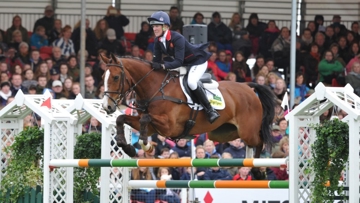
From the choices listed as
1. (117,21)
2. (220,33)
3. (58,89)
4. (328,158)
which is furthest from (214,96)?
(117,21)

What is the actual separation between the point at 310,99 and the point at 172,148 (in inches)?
205

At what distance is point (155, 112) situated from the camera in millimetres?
10250

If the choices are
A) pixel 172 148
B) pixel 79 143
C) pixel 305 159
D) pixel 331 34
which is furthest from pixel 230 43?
pixel 305 159

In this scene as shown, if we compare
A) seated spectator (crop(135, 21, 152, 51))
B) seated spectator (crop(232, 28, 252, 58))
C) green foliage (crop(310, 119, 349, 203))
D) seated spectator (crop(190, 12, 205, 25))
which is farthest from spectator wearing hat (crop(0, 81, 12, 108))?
green foliage (crop(310, 119, 349, 203))

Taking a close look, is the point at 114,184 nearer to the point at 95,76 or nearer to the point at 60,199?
the point at 60,199

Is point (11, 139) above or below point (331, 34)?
Result: below

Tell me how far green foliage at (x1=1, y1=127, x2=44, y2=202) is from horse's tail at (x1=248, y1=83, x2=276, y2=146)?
2752 millimetres

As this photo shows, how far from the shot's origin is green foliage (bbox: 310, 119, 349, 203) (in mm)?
8828

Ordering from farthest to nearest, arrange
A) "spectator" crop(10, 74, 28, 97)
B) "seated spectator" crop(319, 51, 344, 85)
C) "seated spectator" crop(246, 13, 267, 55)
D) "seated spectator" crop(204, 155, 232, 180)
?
"seated spectator" crop(246, 13, 267, 55), "seated spectator" crop(319, 51, 344, 85), "spectator" crop(10, 74, 28, 97), "seated spectator" crop(204, 155, 232, 180)

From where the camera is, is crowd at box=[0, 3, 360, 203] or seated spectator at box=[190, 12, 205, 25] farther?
seated spectator at box=[190, 12, 205, 25]

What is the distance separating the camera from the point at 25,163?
10828mm

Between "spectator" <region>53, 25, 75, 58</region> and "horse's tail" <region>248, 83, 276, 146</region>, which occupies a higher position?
"spectator" <region>53, 25, 75, 58</region>

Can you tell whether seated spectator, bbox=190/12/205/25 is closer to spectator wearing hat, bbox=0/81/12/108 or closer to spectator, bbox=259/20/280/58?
spectator, bbox=259/20/280/58

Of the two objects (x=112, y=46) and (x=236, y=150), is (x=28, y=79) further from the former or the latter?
(x=236, y=150)
